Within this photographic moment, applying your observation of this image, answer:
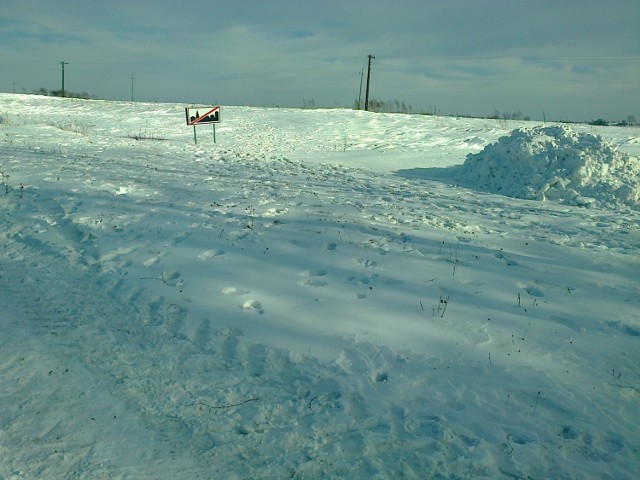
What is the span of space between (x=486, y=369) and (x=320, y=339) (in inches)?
58.1

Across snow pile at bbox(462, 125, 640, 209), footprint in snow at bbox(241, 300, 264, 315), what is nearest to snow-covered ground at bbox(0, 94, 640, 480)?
footprint in snow at bbox(241, 300, 264, 315)

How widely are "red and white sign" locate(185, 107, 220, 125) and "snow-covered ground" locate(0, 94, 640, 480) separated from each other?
9.14 meters

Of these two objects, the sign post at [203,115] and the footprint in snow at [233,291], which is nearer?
the footprint in snow at [233,291]

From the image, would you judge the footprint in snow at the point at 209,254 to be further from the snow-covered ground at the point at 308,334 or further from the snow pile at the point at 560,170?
the snow pile at the point at 560,170

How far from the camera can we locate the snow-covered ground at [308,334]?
3.25 m

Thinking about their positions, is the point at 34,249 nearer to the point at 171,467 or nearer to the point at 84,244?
the point at 84,244

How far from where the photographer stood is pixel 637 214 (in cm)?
1004

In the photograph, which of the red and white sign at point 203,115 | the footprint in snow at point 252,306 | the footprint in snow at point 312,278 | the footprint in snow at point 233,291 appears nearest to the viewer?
the footprint in snow at point 252,306

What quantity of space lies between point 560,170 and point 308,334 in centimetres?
959

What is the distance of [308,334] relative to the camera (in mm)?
4676

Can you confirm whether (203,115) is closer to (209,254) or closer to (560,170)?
(560,170)

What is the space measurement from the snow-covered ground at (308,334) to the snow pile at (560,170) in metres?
0.86

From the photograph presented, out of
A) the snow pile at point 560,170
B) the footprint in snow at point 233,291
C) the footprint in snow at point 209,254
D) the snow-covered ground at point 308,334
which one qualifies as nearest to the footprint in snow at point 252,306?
the snow-covered ground at point 308,334

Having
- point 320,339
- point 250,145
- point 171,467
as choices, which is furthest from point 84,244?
point 250,145
